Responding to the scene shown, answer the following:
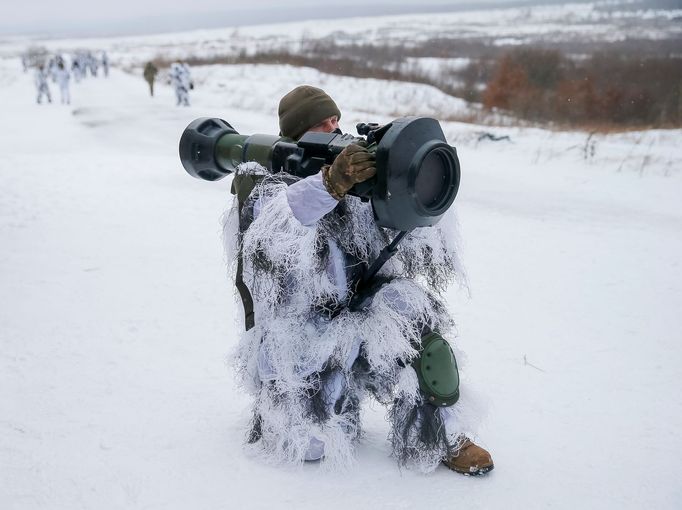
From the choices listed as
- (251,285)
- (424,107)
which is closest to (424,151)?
(251,285)

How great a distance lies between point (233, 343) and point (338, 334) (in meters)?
1.38

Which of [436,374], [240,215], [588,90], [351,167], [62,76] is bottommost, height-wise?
[62,76]

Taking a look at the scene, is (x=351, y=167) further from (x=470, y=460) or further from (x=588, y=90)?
(x=588, y=90)

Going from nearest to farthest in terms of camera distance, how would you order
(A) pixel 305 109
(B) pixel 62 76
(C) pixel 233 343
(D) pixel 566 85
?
(A) pixel 305 109 → (C) pixel 233 343 → (B) pixel 62 76 → (D) pixel 566 85

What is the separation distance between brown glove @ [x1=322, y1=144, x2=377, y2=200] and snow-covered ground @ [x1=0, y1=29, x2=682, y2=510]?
0.96 meters

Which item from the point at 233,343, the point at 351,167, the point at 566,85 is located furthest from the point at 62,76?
the point at 351,167

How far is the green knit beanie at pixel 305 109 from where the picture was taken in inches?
87.0

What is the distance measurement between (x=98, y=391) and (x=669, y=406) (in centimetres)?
245

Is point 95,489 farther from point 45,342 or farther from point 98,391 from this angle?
point 45,342

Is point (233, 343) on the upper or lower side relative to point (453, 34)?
upper

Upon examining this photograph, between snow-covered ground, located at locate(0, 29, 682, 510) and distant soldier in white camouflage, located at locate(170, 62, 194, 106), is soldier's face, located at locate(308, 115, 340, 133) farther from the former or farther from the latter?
distant soldier in white camouflage, located at locate(170, 62, 194, 106)

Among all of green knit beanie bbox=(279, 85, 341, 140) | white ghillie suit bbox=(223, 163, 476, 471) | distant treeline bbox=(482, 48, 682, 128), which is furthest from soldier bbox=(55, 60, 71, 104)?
white ghillie suit bbox=(223, 163, 476, 471)

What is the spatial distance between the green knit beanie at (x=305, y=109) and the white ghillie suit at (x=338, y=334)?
0.22m

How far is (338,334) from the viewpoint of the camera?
6.92 feet
